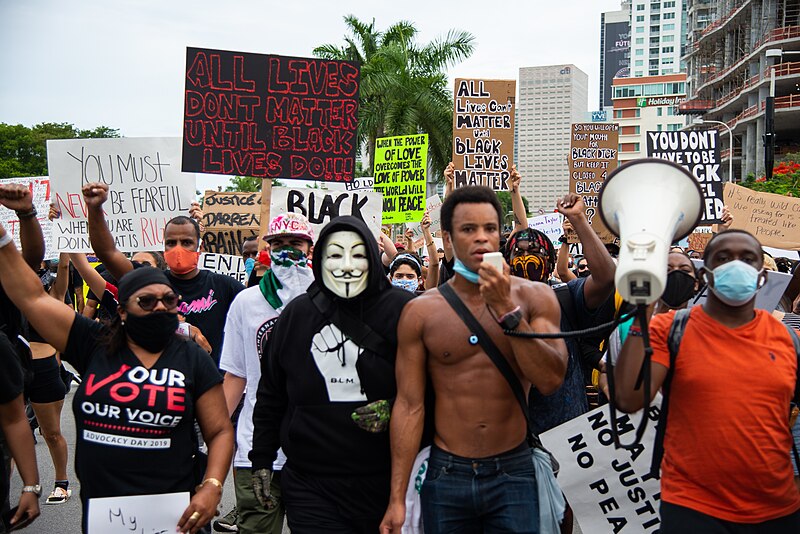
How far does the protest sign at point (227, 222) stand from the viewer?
1202cm

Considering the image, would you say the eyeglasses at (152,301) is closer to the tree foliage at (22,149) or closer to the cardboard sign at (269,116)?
the cardboard sign at (269,116)

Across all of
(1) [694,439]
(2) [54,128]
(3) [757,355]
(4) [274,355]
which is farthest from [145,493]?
(2) [54,128]

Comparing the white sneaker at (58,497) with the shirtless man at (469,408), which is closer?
the shirtless man at (469,408)

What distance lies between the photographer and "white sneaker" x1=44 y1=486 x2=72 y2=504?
7.00m

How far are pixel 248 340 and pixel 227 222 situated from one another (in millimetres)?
7755

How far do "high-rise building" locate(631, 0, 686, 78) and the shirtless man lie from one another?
198269 millimetres

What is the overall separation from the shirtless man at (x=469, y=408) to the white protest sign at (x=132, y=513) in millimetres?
922

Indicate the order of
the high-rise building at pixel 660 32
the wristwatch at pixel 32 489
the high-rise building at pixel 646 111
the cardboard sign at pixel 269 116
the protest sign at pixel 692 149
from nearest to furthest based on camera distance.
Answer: the wristwatch at pixel 32 489 < the cardboard sign at pixel 269 116 < the protest sign at pixel 692 149 < the high-rise building at pixel 646 111 < the high-rise building at pixel 660 32

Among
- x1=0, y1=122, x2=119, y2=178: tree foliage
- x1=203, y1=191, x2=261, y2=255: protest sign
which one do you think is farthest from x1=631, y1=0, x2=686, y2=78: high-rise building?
x1=203, y1=191, x2=261, y2=255: protest sign

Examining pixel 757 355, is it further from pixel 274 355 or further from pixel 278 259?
pixel 278 259

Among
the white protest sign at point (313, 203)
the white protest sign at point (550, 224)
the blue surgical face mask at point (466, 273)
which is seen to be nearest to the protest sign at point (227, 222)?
the white protest sign at point (313, 203)

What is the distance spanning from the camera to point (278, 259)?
4793 mm

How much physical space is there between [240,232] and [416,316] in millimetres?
8698

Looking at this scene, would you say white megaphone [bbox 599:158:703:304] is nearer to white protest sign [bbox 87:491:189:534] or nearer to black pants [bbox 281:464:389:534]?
black pants [bbox 281:464:389:534]
